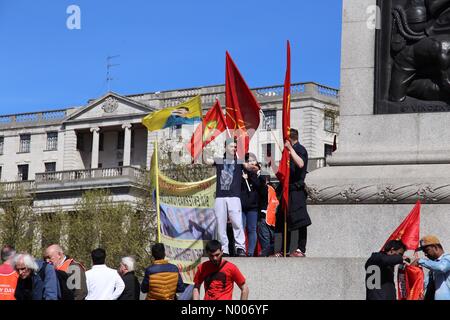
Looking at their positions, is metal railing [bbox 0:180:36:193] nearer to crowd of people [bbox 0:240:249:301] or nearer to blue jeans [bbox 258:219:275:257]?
blue jeans [bbox 258:219:275:257]

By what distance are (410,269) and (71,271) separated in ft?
13.6

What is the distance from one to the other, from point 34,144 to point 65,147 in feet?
8.65

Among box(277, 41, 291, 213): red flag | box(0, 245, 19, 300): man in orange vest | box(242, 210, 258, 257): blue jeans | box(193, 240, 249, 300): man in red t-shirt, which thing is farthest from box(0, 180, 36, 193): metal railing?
box(193, 240, 249, 300): man in red t-shirt

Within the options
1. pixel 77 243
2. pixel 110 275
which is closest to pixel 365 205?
pixel 110 275

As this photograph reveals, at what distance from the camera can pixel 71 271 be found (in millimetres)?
15750

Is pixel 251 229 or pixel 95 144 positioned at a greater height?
pixel 95 144

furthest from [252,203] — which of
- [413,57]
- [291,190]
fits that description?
[413,57]

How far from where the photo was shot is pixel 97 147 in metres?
100

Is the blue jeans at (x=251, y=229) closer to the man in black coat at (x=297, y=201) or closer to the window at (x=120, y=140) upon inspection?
the man in black coat at (x=297, y=201)

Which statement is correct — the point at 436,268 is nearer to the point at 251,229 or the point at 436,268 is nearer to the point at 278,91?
the point at 251,229

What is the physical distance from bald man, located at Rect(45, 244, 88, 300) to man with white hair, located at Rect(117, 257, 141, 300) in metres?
0.52

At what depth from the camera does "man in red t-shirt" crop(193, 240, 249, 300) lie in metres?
14.4

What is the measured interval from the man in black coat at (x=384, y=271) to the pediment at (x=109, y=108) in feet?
269
